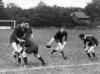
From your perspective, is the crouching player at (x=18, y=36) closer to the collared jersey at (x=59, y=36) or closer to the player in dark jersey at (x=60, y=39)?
the player in dark jersey at (x=60, y=39)

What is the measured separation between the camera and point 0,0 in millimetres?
84625

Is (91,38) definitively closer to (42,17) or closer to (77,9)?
(42,17)

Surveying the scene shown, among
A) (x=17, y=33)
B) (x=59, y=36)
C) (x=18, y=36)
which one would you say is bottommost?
(x=59, y=36)

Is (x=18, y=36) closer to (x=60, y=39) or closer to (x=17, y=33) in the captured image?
(x=17, y=33)

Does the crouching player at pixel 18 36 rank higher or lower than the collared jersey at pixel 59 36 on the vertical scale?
higher

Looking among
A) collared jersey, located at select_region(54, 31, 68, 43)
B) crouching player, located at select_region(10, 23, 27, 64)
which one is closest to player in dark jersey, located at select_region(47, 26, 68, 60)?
collared jersey, located at select_region(54, 31, 68, 43)

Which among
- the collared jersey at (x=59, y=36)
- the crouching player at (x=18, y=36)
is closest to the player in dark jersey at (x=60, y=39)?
the collared jersey at (x=59, y=36)

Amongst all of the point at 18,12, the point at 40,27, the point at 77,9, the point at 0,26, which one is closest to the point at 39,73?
the point at 0,26

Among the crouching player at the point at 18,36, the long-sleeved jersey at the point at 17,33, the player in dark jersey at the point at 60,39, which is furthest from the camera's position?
the player in dark jersey at the point at 60,39

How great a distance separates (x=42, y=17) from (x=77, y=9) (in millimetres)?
29524

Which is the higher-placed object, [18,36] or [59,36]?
[18,36]

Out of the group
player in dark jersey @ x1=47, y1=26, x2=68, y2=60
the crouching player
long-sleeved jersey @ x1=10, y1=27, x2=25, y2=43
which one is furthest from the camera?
player in dark jersey @ x1=47, y1=26, x2=68, y2=60

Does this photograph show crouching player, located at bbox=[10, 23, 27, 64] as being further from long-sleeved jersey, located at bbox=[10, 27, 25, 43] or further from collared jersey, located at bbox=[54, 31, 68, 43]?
collared jersey, located at bbox=[54, 31, 68, 43]

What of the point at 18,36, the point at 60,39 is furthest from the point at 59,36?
the point at 18,36
